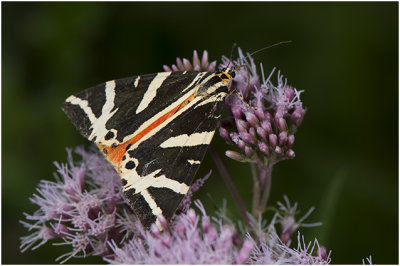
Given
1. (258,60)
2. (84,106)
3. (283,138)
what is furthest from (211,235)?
(258,60)

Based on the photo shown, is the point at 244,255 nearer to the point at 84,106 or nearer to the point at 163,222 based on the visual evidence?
the point at 163,222

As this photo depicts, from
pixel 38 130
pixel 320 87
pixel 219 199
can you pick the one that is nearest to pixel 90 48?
pixel 38 130

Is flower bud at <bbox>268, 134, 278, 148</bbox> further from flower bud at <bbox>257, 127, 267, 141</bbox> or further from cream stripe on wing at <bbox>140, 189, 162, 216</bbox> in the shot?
cream stripe on wing at <bbox>140, 189, 162, 216</bbox>

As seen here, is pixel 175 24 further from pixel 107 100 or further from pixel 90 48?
pixel 107 100

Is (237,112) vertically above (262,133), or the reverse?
(237,112)

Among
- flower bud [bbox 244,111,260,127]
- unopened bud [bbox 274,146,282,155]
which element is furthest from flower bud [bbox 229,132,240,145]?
unopened bud [bbox 274,146,282,155]
